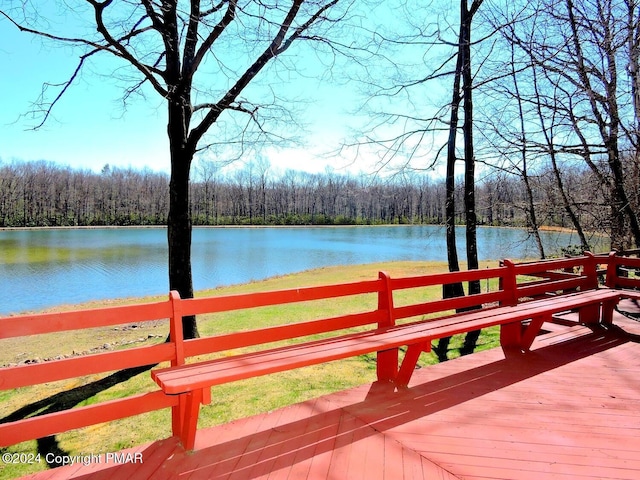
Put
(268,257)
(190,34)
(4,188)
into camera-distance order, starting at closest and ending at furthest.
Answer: (190,34)
(268,257)
(4,188)

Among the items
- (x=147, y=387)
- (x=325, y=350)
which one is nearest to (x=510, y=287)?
(x=325, y=350)

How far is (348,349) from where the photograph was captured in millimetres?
2777

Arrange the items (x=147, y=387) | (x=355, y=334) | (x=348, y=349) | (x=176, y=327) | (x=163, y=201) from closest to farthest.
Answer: (x=176, y=327)
(x=348, y=349)
(x=355, y=334)
(x=147, y=387)
(x=163, y=201)

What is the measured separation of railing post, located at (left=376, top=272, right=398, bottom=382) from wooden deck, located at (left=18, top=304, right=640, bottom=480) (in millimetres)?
208

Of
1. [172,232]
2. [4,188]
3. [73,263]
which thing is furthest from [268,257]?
[4,188]

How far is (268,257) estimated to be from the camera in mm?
26312

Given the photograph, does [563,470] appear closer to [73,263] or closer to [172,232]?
[172,232]

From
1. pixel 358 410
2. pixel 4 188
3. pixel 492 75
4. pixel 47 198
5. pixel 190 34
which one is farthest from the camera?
pixel 47 198

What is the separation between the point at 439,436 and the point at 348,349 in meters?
0.82

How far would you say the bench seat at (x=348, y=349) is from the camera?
2293 mm

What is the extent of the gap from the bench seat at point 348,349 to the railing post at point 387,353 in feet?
0.26

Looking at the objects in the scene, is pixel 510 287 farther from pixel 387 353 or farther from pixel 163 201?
pixel 163 201

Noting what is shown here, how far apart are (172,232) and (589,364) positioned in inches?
224

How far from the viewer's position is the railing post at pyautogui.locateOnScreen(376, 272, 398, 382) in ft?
11.2
